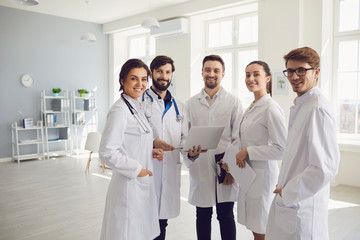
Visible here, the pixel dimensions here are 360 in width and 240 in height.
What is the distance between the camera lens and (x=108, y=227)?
1747 mm

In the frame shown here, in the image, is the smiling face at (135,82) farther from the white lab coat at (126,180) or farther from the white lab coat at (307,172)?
the white lab coat at (307,172)

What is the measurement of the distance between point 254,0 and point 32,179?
16.7 ft

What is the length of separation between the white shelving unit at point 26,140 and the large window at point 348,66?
6390 millimetres

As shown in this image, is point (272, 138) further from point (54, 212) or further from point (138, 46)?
point (138, 46)

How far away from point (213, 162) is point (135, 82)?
922 mm

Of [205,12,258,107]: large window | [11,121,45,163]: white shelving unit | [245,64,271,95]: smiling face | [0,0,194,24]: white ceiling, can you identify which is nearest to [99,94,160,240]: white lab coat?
[245,64,271,95]: smiling face

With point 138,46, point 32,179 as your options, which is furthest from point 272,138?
point 138,46

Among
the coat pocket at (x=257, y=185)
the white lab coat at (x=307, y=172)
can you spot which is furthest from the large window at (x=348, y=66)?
the white lab coat at (x=307, y=172)

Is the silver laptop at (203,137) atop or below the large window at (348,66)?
below

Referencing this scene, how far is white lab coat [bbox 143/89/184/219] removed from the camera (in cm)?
212

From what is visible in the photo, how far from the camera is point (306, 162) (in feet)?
4.74

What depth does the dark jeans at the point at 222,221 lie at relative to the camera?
2254 millimetres

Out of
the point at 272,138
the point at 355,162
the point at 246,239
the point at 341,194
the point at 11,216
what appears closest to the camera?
the point at 272,138

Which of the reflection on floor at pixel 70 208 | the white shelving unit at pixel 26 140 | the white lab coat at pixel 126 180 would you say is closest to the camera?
the white lab coat at pixel 126 180
